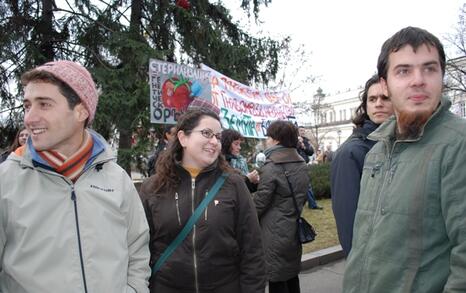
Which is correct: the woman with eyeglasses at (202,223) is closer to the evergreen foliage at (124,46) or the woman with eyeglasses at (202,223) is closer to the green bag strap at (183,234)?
the green bag strap at (183,234)

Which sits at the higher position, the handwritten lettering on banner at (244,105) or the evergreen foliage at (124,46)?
the evergreen foliage at (124,46)

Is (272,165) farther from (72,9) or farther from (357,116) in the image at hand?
(72,9)

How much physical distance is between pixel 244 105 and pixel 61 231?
17.6 feet

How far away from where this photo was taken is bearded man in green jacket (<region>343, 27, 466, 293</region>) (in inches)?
56.9

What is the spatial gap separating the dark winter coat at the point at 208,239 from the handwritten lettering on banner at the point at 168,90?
297cm

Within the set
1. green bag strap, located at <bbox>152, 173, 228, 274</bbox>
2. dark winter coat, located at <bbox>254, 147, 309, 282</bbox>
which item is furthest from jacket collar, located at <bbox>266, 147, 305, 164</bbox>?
green bag strap, located at <bbox>152, 173, 228, 274</bbox>

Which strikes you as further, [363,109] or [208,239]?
[363,109]

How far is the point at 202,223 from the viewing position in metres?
2.44

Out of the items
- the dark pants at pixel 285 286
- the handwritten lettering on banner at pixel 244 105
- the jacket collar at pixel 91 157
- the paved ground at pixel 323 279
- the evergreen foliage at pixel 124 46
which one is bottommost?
the paved ground at pixel 323 279

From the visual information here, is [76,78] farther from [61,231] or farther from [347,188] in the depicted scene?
[347,188]

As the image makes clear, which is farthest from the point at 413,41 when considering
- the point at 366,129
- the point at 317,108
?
the point at 317,108

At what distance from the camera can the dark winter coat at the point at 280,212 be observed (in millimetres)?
3842

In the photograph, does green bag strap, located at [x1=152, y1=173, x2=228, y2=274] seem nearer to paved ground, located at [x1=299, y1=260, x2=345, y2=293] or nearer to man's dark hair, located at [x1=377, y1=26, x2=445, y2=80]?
man's dark hair, located at [x1=377, y1=26, x2=445, y2=80]

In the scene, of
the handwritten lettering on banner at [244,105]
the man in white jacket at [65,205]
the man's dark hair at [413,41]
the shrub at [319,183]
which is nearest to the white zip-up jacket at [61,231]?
the man in white jacket at [65,205]
